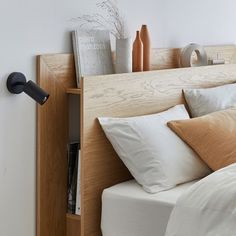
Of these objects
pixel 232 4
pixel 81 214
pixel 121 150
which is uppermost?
pixel 232 4

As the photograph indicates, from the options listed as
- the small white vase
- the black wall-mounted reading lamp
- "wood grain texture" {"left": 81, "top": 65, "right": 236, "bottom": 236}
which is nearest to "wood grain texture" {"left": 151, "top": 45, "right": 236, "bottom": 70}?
"wood grain texture" {"left": 81, "top": 65, "right": 236, "bottom": 236}

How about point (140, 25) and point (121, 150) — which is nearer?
point (121, 150)

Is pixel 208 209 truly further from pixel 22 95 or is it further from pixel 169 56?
pixel 169 56

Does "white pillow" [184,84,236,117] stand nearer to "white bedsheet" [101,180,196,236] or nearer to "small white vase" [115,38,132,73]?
"small white vase" [115,38,132,73]

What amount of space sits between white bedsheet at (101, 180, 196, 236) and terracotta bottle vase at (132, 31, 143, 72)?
24.3 inches

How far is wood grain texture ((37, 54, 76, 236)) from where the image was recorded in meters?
2.41

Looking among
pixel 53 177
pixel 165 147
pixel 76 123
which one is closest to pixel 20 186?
pixel 53 177

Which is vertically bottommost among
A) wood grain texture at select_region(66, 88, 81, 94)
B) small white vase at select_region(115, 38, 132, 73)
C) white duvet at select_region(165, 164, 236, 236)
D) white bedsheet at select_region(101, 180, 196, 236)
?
white bedsheet at select_region(101, 180, 196, 236)

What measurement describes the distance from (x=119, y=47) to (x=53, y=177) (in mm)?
659

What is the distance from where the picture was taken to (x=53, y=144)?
2.48m

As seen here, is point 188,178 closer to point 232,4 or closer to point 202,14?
point 202,14

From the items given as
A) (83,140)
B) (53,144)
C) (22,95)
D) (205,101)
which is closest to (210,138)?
(205,101)

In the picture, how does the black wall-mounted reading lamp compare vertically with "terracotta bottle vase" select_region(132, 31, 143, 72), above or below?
below

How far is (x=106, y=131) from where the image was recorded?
8.14ft
